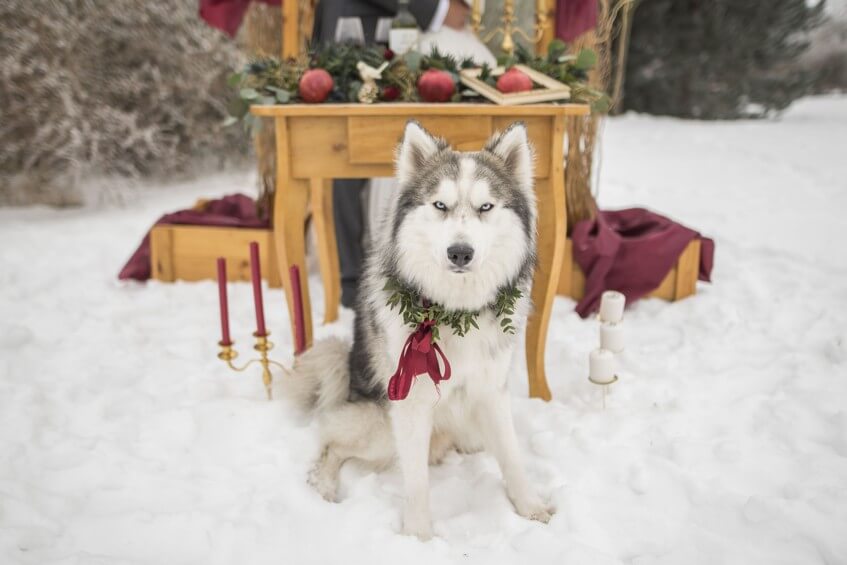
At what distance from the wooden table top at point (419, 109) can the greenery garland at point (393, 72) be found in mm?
92

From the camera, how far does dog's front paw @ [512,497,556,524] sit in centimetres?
184

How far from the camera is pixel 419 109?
220cm

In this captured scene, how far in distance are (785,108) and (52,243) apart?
9580mm

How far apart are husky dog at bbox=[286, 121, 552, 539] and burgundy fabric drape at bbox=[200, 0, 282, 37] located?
2.32m

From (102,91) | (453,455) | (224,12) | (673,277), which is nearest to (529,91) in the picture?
(453,455)

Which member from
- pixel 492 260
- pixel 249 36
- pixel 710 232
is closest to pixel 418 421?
pixel 492 260

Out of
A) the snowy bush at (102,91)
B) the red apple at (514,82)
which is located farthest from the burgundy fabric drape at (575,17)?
the snowy bush at (102,91)

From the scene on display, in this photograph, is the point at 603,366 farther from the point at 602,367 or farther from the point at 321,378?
the point at 321,378

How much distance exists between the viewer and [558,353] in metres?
2.85

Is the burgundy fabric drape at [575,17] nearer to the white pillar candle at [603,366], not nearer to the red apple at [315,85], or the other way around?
the red apple at [315,85]

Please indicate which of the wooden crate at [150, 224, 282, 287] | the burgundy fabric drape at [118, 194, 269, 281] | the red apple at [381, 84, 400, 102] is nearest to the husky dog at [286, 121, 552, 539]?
the red apple at [381, 84, 400, 102]

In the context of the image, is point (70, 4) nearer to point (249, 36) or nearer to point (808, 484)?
point (249, 36)

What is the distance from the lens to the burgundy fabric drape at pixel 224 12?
3479 millimetres

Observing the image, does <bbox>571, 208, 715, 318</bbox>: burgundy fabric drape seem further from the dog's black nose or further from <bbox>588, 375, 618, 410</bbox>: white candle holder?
the dog's black nose
